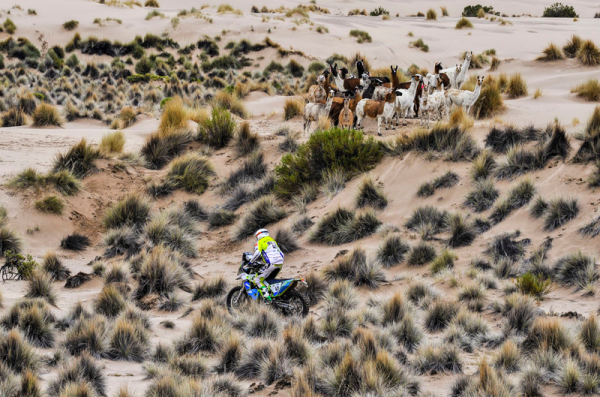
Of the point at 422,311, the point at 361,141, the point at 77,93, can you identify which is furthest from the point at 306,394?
the point at 77,93

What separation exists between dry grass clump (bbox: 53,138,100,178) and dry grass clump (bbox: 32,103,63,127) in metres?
5.87

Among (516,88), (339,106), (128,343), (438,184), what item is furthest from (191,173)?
(516,88)

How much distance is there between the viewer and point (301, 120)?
20594mm

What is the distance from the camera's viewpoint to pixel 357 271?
35.2 feet

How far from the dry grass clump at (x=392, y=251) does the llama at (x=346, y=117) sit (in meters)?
4.25

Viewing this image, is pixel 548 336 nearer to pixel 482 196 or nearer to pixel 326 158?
pixel 482 196

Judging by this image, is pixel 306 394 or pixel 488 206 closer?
pixel 306 394

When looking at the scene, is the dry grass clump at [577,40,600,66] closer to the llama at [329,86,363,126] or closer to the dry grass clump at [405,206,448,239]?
the llama at [329,86,363,126]

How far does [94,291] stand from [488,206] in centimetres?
716

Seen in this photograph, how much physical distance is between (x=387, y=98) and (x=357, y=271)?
530 centimetres

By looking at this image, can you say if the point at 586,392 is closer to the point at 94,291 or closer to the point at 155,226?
the point at 94,291

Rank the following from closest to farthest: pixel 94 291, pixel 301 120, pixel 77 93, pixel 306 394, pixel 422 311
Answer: pixel 306 394 < pixel 422 311 < pixel 94 291 < pixel 301 120 < pixel 77 93

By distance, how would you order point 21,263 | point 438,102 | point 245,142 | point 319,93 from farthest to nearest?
1. point 245,142
2. point 319,93
3. point 438,102
4. point 21,263

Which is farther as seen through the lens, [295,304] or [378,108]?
[378,108]
